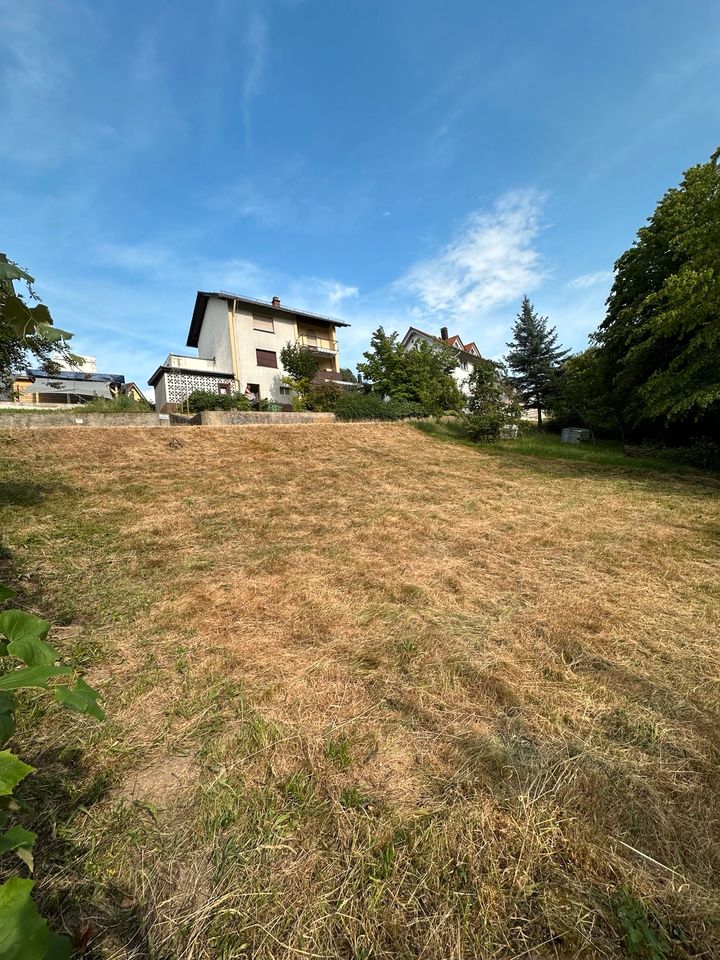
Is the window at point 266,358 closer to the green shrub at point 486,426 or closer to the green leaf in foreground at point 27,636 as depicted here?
the green shrub at point 486,426

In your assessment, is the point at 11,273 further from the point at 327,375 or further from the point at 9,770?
the point at 327,375

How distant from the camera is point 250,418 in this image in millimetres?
13359

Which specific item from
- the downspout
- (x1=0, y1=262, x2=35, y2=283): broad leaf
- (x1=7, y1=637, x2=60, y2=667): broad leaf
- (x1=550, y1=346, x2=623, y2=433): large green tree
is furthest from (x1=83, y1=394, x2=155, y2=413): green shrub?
(x1=550, y1=346, x2=623, y2=433): large green tree

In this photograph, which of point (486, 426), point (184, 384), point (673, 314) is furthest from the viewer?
point (184, 384)

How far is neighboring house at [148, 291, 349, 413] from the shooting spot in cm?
2073

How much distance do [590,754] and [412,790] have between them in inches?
33.4

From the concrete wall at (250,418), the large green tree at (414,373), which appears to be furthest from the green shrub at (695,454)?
the concrete wall at (250,418)

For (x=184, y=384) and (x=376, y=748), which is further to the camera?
(x=184, y=384)

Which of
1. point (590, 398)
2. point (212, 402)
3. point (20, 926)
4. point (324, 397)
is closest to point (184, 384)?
point (212, 402)

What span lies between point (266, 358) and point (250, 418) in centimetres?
1166

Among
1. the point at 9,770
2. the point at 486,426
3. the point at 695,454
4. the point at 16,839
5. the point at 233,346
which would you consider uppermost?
the point at 233,346

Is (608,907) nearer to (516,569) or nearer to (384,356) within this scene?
(516,569)

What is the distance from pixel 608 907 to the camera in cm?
114

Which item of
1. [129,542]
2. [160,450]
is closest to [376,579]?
[129,542]
